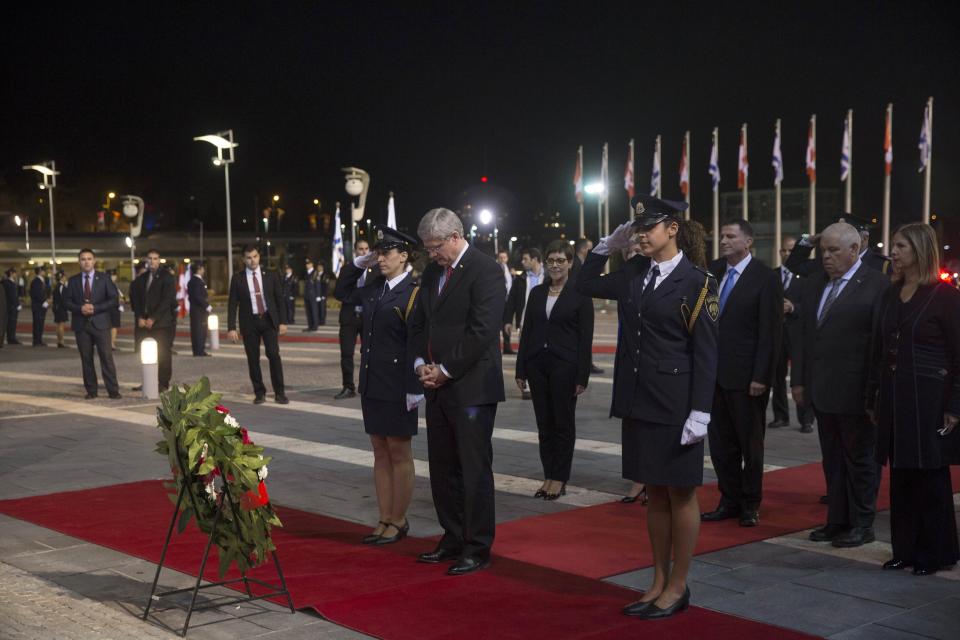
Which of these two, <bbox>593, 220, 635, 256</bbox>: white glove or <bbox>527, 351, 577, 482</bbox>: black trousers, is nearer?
<bbox>593, 220, 635, 256</bbox>: white glove

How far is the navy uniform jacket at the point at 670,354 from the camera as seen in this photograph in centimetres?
532

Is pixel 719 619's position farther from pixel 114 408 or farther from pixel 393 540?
pixel 114 408

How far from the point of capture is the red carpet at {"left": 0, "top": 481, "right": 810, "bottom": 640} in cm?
510

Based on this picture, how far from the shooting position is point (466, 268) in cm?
636

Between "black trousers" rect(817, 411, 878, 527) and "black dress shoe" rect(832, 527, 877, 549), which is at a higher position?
"black trousers" rect(817, 411, 878, 527)

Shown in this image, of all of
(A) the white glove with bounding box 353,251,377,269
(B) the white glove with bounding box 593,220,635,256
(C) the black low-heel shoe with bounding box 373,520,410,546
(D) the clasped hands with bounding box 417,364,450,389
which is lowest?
(C) the black low-heel shoe with bounding box 373,520,410,546

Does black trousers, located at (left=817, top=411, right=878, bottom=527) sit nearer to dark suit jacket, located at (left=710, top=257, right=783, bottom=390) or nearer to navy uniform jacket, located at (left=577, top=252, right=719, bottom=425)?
dark suit jacket, located at (left=710, top=257, right=783, bottom=390)

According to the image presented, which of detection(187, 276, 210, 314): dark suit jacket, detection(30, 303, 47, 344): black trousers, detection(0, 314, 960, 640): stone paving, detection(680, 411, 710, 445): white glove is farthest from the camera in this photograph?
detection(30, 303, 47, 344): black trousers

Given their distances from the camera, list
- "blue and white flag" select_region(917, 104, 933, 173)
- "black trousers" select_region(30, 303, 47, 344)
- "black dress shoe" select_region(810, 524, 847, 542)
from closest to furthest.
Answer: "black dress shoe" select_region(810, 524, 847, 542) < "black trousers" select_region(30, 303, 47, 344) < "blue and white flag" select_region(917, 104, 933, 173)

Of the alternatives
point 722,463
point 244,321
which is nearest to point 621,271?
point 722,463

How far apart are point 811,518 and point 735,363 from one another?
1235mm

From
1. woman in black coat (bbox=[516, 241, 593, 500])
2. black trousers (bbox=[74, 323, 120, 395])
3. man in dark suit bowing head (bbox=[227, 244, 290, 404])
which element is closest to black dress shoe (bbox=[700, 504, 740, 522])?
woman in black coat (bbox=[516, 241, 593, 500])

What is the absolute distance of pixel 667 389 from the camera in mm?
5332

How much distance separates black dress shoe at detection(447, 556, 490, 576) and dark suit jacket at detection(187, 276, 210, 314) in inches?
621
